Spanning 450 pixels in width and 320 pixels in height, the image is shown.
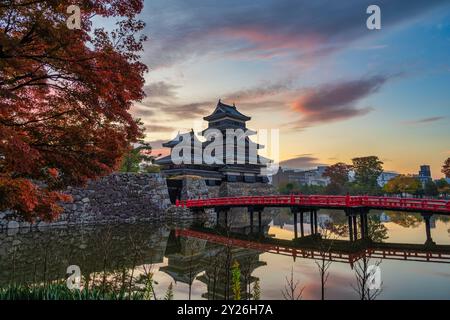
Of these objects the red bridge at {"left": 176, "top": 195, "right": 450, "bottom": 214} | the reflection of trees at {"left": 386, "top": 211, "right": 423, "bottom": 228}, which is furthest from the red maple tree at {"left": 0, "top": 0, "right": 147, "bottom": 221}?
the reflection of trees at {"left": 386, "top": 211, "right": 423, "bottom": 228}

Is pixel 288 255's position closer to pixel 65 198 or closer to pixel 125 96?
pixel 65 198

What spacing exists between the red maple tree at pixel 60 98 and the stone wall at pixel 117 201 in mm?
16692

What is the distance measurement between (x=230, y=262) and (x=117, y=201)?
1893cm

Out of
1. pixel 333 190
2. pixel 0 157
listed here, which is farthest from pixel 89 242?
pixel 333 190

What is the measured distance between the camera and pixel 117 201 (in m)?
23.9

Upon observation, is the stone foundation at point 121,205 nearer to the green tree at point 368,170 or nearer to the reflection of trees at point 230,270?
the reflection of trees at point 230,270

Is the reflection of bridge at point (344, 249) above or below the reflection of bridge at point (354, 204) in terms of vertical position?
below

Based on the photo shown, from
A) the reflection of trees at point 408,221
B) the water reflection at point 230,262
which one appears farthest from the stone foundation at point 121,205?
the reflection of trees at point 408,221

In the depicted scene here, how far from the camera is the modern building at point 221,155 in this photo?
37.0 m

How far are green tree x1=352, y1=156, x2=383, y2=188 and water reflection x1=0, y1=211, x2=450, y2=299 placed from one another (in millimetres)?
34214

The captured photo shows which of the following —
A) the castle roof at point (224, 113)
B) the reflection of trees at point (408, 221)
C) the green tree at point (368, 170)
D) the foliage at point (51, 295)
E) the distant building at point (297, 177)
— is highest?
the castle roof at point (224, 113)

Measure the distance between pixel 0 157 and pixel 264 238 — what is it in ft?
48.2

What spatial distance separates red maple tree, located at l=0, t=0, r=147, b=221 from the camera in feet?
16.2
